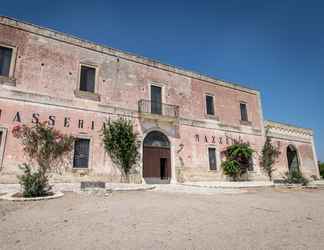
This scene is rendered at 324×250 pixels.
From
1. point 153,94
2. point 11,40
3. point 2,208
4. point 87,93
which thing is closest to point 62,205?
point 2,208

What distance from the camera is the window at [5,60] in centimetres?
1016

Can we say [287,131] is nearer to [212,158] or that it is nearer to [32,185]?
[212,158]

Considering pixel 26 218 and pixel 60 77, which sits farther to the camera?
pixel 60 77

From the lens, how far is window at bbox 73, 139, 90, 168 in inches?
424

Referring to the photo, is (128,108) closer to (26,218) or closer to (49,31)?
(49,31)

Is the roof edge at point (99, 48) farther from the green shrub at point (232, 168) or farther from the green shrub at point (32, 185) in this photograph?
the green shrub at point (32, 185)

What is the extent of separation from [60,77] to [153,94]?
17.8ft

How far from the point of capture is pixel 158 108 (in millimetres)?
14016

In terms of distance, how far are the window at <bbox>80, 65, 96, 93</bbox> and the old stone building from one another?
5cm

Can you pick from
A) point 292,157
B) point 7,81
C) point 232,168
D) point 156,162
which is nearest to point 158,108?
point 156,162

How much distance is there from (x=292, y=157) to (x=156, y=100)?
14.4m

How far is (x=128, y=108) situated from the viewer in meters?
12.9

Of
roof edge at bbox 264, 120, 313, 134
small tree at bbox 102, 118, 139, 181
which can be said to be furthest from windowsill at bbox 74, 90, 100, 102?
roof edge at bbox 264, 120, 313, 134

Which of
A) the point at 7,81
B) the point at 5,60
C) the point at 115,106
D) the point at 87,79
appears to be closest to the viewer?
the point at 7,81
